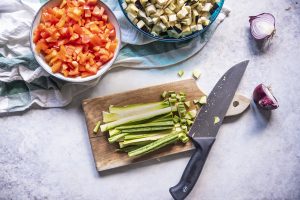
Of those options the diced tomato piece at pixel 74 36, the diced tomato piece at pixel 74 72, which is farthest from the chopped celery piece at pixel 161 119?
the diced tomato piece at pixel 74 36

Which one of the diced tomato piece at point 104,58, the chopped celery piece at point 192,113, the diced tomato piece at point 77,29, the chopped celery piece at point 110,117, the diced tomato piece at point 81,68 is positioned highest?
the diced tomato piece at point 77,29

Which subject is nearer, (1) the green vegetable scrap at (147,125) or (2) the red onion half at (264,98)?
(1) the green vegetable scrap at (147,125)

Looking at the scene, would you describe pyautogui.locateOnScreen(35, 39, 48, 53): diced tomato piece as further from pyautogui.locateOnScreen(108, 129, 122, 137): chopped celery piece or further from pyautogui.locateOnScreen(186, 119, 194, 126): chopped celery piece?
pyautogui.locateOnScreen(186, 119, 194, 126): chopped celery piece

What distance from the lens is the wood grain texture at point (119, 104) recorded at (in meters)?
2.28

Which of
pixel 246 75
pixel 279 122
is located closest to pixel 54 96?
pixel 246 75

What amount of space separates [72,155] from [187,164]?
0.58 metres

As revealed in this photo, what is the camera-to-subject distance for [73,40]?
215cm

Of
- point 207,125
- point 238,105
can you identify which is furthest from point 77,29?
point 238,105

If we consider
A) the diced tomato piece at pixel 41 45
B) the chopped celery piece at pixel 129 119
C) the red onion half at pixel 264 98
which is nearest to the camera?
the diced tomato piece at pixel 41 45

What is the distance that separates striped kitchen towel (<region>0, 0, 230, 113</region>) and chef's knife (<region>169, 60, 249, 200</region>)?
0.95ft

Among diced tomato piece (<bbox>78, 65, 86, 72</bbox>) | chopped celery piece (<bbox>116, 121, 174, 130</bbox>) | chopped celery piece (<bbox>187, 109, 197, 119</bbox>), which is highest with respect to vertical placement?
diced tomato piece (<bbox>78, 65, 86, 72</bbox>)

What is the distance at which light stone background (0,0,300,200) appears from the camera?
2.29 meters

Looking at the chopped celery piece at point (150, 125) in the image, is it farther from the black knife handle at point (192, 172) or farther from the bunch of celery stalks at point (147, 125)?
the black knife handle at point (192, 172)

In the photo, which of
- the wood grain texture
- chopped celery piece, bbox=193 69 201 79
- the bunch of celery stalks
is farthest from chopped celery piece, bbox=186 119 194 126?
chopped celery piece, bbox=193 69 201 79
